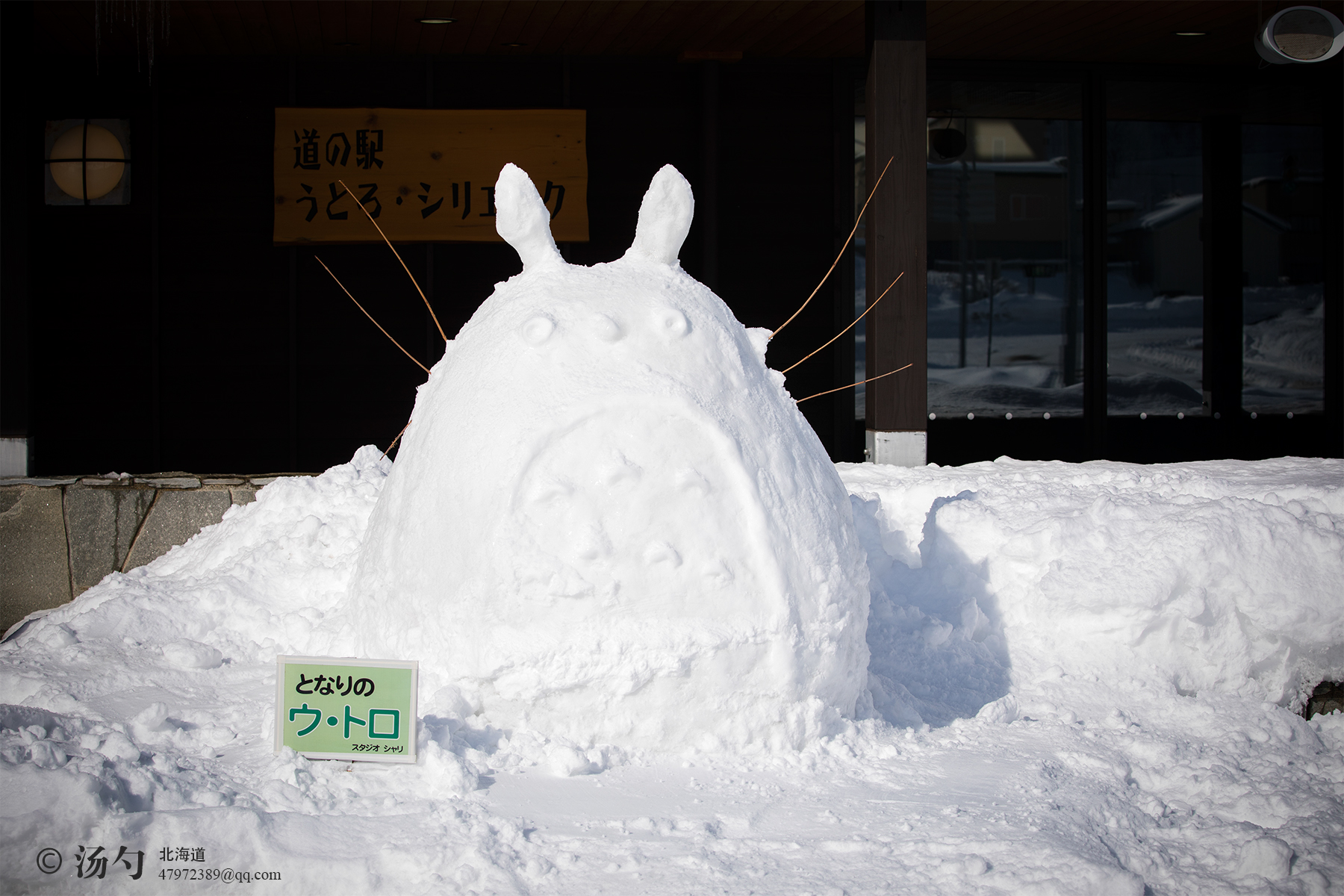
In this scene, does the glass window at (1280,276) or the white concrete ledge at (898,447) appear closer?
the white concrete ledge at (898,447)

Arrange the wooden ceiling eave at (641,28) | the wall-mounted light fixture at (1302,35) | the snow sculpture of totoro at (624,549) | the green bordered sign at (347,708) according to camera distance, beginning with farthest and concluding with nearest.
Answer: the wooden ceiling eave at (641,28) < the wall-mounted light fixture at (1302,35) < the snow sculpture of totoro at (624,549) < the green bordered sign at (347,708)

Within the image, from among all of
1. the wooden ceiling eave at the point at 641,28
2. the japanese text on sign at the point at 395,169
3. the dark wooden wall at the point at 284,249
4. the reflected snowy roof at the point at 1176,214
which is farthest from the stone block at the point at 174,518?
the reflected snowy roof at the point at 1176,214

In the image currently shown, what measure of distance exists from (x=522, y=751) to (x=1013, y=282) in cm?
616

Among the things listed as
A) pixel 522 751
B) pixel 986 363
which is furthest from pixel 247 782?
pixel 986 363

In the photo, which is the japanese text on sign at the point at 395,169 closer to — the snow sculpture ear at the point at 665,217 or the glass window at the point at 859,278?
the glass window at the point at 859,278

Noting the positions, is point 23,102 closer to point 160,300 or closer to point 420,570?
point 160,300

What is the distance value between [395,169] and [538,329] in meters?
4.74

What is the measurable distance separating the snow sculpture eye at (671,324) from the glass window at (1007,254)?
516 cm

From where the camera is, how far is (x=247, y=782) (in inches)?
90.2

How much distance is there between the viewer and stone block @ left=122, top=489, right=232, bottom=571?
14.7 feet

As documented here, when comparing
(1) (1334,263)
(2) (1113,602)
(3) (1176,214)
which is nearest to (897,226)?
(2) (1113,602)

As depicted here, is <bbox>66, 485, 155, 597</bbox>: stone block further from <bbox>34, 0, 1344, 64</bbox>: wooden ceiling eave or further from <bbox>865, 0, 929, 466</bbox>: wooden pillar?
<bbox>865, 0, 929, 466</bbox>: wooden pillar

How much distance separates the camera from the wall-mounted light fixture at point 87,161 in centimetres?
686

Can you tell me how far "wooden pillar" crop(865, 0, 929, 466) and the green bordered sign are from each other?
3.48m
